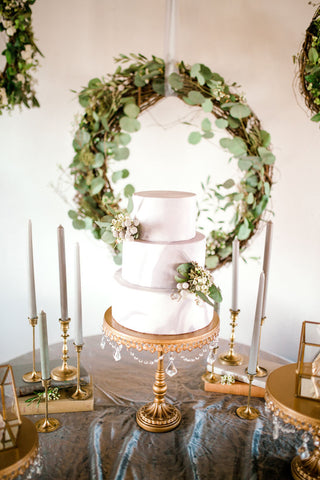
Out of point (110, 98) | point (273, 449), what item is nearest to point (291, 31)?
point (110, 98)

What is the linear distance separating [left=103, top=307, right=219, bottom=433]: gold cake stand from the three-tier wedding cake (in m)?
0.03

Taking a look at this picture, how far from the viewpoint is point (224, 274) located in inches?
103

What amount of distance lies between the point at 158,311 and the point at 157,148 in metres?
1.34

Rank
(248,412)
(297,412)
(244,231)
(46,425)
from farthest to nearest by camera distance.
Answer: (244,231) → (248,412) → (46,425) → (297,412)

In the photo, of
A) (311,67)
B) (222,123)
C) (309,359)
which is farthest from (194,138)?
(309,359)

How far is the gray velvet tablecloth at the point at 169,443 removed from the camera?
1227 millimetres

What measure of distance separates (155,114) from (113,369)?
145cm

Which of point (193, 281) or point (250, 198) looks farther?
point (250, 198)

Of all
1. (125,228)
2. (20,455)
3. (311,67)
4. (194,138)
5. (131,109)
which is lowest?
(20,455)

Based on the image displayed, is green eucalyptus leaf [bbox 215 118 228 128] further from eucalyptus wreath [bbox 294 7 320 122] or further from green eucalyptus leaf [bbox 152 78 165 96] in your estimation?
eucalyptus wreath [bbox 294 7 320 122]

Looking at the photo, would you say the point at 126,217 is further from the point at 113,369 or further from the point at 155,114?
the point at 155,114

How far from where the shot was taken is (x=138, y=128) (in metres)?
2.13

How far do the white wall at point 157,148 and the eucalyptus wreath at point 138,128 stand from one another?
168 mm

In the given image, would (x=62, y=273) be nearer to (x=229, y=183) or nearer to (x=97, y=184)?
(x=97, y=184)
